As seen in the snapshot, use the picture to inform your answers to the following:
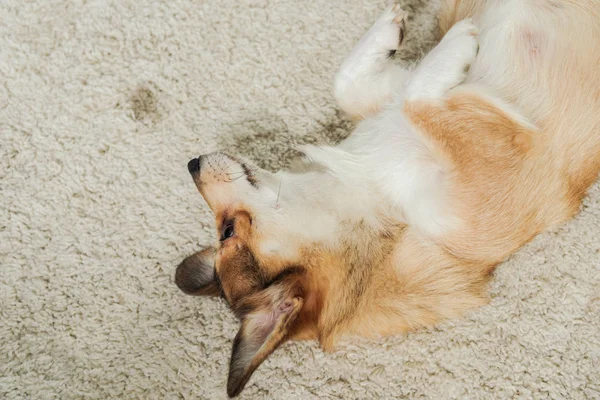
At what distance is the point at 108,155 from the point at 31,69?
626 mm

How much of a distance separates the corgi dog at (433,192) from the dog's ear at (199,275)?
3.8 inches

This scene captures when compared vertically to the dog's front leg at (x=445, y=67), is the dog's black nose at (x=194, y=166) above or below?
above

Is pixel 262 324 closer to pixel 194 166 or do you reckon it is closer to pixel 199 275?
pixel 199 275

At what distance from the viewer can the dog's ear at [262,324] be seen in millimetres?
1635

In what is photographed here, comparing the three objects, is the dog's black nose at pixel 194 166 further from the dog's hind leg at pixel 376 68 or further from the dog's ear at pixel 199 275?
the dog's hind leg at pixel 376 68

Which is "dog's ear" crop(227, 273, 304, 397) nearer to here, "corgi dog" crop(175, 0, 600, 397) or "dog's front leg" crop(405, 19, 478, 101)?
"corgi dog" crop(175, 0, 600, 397)

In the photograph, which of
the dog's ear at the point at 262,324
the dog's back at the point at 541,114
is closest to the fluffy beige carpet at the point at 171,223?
the dog's back at the point at 541,114

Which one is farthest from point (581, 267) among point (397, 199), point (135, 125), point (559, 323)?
point (135, 125)

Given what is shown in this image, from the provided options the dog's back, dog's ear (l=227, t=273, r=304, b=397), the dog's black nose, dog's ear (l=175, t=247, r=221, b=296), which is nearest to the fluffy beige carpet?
dog's ear (l=175, t=247, r=221, b=296)

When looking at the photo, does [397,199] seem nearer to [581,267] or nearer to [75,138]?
[581,267]

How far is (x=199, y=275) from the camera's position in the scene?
7.22ft

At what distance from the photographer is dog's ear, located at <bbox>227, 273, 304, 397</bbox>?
163 cm

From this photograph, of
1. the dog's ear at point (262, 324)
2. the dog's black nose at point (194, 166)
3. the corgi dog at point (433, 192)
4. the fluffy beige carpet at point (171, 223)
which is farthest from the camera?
the fluffy beige carpet at point (171, 223)

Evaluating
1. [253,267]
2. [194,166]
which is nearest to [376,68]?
[194,166]
